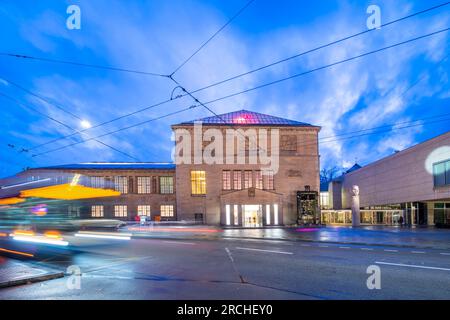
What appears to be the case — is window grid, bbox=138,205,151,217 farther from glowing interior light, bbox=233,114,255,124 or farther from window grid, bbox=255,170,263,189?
glowing interior light, bbox=233,114,255,124

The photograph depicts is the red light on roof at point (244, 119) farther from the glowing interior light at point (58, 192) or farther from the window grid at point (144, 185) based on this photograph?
the glowing interior light at point (58, 192)

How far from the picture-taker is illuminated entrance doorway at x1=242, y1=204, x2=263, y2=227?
41.3m

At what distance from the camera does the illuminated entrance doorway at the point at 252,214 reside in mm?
41281

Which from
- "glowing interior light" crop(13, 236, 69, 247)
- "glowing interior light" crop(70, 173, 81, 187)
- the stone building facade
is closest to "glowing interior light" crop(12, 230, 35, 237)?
"glowing interior light" crop(13, 236, 69, 247)

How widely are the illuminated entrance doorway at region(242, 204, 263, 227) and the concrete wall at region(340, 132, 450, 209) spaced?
18.4 meters

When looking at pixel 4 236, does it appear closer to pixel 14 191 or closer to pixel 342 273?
pixel 14 191

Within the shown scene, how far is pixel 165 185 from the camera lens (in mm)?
50844

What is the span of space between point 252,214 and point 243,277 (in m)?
32.5

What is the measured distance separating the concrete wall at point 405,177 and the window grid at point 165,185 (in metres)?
30.5

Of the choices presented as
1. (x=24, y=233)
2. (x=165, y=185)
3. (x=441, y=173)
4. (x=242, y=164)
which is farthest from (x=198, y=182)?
(x=441, y=173)

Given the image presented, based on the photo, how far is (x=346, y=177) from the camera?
61562 mm

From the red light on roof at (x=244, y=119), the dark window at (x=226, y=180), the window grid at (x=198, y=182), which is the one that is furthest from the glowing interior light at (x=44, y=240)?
the red light on roof at (x=244, y=119)
